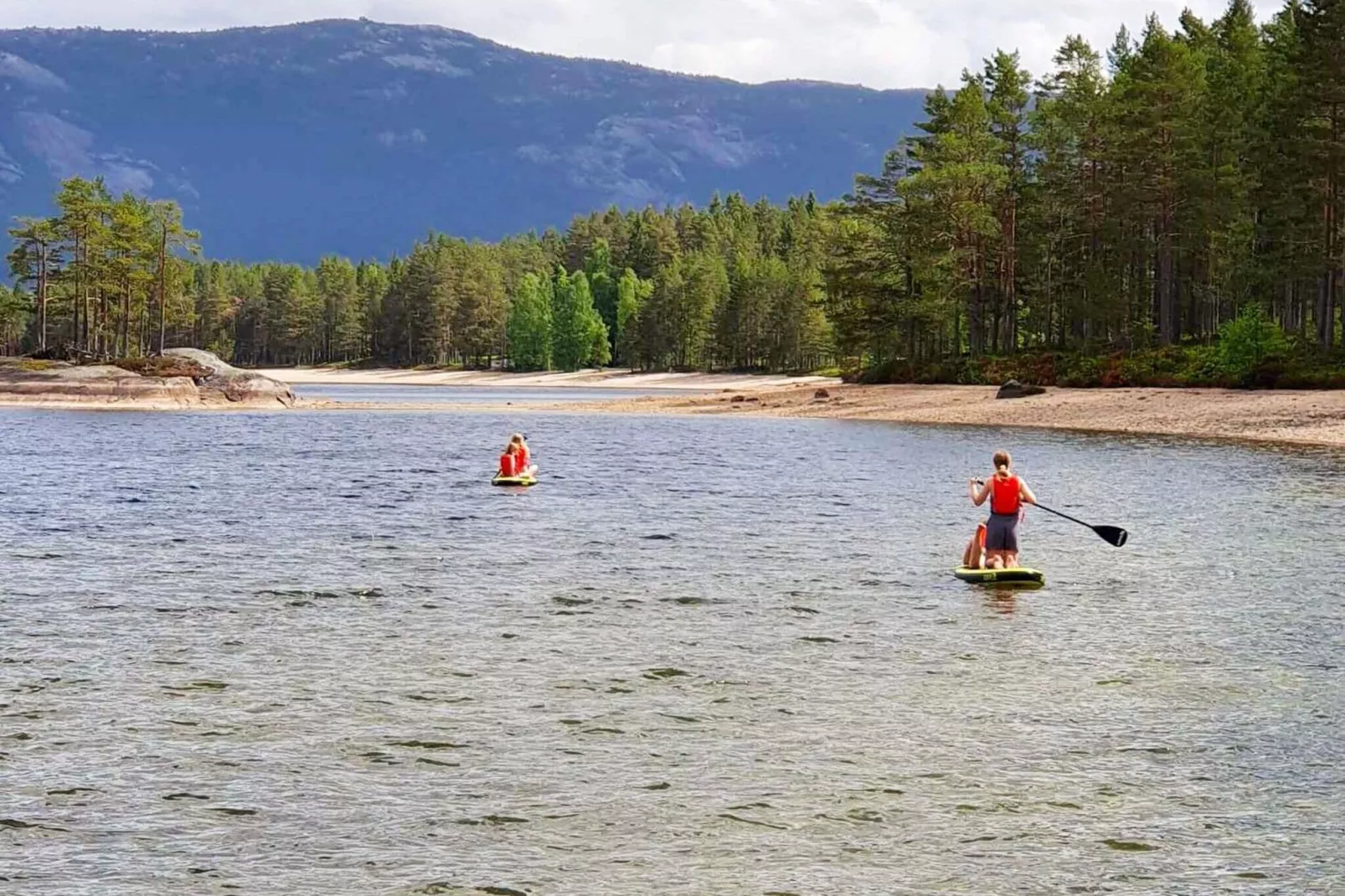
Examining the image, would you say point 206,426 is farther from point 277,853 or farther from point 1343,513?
point 277,853

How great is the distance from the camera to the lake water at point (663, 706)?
9602mm

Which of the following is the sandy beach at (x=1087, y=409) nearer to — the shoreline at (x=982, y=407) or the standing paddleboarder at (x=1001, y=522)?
the shoreline at (x=982, y=407)

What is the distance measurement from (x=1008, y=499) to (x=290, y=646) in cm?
1062

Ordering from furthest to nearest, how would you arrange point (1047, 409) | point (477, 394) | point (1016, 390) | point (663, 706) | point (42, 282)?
point (477, 394), point (42, 282), point (1016, 390), point (1047, 409), point (663, 706)

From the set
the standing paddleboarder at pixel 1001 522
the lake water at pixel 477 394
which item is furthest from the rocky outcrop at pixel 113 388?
the standing paddleboarder at pixel 1001 522

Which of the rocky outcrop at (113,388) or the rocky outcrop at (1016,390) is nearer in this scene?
the rocky outcrop at (1016,390)

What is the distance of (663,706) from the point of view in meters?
13.6

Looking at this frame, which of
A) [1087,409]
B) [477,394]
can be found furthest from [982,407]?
[477,394]

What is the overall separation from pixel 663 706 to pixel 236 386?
272 ft

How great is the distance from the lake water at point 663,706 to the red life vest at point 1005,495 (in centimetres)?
138

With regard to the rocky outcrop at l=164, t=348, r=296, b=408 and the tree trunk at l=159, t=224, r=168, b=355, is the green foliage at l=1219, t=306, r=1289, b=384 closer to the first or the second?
the rocky outcrop at l=164, t=348, r=296, b=408

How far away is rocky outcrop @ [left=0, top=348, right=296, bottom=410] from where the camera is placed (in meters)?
87.4

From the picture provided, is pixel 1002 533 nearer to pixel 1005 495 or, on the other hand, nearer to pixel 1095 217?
pixel 1005 495

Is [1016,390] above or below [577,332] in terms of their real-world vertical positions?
below
